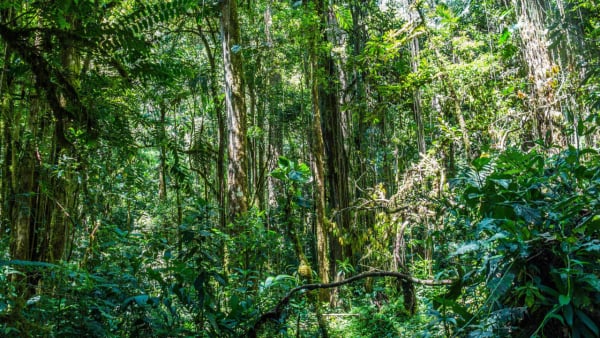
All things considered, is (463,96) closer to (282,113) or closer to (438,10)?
(438,10)

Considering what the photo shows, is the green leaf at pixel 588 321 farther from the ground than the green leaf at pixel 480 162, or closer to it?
closer to it

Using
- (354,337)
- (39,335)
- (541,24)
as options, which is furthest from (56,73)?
(541,24)

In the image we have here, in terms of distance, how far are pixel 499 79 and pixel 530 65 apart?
9.59 feet

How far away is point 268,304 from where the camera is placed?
4020 millimetres

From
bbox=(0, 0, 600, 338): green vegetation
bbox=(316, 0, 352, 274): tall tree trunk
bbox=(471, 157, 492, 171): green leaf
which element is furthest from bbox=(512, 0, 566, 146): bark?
bbox=(316, 0, 352, 274): tall tree trunk

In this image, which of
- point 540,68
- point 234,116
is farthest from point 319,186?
point 540,68

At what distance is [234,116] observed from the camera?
5.94 meters

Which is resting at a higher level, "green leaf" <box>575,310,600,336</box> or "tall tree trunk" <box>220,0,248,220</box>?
"tall tree trunk" <box>220,0,248,220</box>

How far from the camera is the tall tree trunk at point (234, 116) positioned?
5.77m

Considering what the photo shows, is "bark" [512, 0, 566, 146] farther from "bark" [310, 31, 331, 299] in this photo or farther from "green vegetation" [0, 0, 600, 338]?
"bark" [310, 31, 331, 299]

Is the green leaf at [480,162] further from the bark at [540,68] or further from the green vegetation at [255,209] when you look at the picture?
the bark at [540,68]

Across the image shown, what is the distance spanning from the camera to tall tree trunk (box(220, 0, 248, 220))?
5766 millimetres

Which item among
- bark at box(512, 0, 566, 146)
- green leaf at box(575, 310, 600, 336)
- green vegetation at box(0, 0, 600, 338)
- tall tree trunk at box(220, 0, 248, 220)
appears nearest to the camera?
green leaf at box(575, 310, 600, 336)

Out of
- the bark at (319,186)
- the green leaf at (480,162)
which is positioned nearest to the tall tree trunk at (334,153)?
the bark at (319,186)
